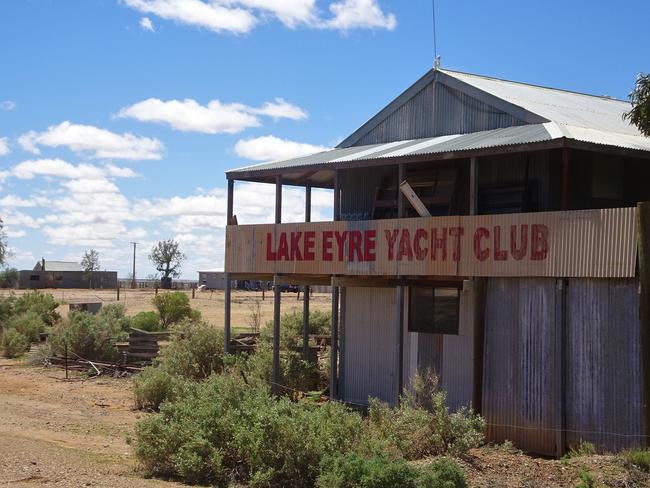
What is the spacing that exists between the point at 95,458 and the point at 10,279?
81700 millimetres

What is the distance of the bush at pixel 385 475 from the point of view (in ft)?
36.9

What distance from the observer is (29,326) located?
35.0 metres

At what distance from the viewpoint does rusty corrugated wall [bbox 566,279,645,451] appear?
14.4 m

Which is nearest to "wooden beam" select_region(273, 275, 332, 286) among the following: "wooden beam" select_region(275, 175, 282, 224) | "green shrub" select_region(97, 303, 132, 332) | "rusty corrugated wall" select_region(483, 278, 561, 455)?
"wooden beam" select_region(275, 175, 282, 224)

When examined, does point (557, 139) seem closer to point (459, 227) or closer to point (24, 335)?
point (459, 227)

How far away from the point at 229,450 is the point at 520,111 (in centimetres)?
994

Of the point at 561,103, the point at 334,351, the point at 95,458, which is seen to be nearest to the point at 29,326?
the point at 334,351

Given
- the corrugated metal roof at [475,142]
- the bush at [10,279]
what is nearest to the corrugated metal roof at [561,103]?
the corrugated metal roof at [475,142]

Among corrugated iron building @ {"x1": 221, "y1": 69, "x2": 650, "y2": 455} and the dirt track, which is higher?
corrugated iron building @ {"x1": 221, "y1": 69, "x2": 650, "y2": 455}

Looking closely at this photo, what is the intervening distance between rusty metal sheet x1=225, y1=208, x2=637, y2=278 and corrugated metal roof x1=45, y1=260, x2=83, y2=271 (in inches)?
3239

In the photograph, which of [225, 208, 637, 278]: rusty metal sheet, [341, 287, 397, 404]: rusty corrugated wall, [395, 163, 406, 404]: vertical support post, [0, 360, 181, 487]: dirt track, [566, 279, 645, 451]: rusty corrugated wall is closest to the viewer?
[0, 360, 181, 487]: dirt track

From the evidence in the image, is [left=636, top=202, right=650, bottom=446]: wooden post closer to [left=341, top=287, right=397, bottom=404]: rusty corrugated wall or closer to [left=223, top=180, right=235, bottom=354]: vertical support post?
[left=341, top=287, right=397, bottom=404]: rusty corrugated wall

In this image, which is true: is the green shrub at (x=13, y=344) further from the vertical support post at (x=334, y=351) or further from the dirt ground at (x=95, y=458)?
the vertical support post at (x=334, y=351)

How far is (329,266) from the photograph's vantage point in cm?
1973
